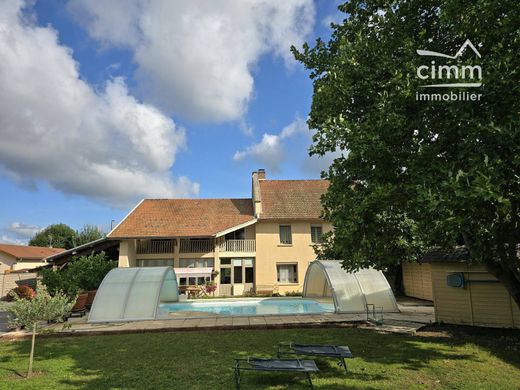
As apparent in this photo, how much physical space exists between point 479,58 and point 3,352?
51.4 feet

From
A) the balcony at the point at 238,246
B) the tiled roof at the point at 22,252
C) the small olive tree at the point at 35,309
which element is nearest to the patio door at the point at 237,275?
the balcony at the point at 238,246

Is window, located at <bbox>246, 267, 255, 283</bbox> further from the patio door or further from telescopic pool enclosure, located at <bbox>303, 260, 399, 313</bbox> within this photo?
telescopic pool enclosure, located at <bbox>303, 260, 399, 313</bbox>

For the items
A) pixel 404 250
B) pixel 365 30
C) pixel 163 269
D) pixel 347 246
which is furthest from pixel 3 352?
pixel 404 250

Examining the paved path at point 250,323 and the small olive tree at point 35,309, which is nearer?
the small olive tree at point 35,309

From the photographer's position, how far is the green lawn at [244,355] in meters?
7.79

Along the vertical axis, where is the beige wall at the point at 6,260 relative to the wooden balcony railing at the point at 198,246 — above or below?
below

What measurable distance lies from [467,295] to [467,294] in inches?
1.6

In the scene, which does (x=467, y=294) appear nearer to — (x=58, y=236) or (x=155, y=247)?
(x=155, y=247)

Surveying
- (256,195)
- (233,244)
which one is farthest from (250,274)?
(256,195)

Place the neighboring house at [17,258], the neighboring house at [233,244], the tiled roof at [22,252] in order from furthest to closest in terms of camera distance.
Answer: the tiled roof at [22,252] < the neighboring house at [17,258] < the neighboring house at [233,244]

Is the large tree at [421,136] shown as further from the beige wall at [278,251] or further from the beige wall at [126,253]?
the beige wall at [126,253]

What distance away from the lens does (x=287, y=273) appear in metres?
32.9

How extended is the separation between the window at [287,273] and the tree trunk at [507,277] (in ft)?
74.2

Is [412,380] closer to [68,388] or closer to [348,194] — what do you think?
[348,194]
